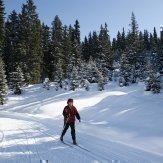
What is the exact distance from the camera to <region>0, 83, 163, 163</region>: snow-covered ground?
38.4 ft

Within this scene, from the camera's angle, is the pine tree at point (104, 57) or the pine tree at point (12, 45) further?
the pine tree at point (104, 57)

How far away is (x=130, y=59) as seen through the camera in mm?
64375

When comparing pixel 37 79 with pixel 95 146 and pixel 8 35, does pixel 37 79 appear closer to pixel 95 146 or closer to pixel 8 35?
pixel 8 35

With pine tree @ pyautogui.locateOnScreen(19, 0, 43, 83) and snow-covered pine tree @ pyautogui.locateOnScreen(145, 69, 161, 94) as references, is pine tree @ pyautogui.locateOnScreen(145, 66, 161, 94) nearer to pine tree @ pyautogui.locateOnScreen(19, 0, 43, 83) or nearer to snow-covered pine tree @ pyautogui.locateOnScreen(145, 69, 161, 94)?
snow-covered pine tree @ pyautogui.locateOnScreen(145, 69, 161, 94)

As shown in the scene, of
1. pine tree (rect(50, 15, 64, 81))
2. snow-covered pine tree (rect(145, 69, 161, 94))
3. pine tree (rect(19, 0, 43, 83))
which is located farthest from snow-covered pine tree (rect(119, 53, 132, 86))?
snow-covered pine tree (rect(145, 69, 161, 94))

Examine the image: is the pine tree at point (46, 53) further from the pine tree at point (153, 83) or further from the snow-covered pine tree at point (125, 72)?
the pine tree at point (153, 83)

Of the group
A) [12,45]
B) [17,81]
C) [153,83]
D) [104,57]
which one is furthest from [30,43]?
[153,83]

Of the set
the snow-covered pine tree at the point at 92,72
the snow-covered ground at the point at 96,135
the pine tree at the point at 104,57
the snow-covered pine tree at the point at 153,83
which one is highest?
the pine tree at the point at 104,57

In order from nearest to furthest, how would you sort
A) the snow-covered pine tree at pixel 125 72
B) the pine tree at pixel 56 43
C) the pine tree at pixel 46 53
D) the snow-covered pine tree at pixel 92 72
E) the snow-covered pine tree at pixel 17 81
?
the snow-covered pine tree at pixel 17 81
the snow-covered pine tree at pixel 92 72
the snow-covered pine tree at pixel 125 72
the pine tree at pixel 56 43
the pine tree at pixel 46 53

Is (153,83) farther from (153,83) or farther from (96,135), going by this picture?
(96,135)

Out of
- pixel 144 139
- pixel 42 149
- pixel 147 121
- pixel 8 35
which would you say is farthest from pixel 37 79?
pixel 42 149

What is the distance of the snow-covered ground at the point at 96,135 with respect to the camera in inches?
461

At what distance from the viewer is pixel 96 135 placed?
1855 cm

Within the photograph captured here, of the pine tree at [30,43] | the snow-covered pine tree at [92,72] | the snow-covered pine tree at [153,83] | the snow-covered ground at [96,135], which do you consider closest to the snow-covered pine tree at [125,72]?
the snow-covered pine tree at [92,72]
